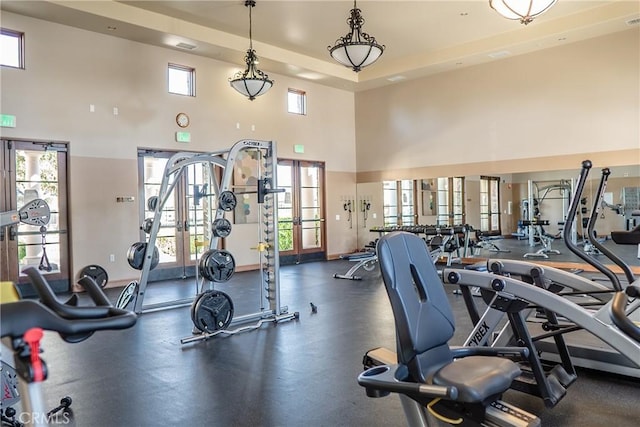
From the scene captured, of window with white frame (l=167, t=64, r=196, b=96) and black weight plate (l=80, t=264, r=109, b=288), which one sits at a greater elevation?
window with white frame (l=167, t=64, r=196, b=96)

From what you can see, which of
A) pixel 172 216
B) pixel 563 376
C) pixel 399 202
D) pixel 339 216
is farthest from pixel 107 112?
pixel 563 376

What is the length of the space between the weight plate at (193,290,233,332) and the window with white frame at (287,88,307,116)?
21.8 feet

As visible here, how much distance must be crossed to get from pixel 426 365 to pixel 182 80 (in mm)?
8063

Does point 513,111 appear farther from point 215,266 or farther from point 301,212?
point 215,266

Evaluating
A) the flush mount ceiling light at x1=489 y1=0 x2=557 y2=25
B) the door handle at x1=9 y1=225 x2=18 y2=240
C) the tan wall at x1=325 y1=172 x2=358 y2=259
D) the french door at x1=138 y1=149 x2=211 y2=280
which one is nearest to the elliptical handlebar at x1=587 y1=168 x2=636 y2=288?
the flush mount ceiling light at x1=489 y1=0 x2=557 y2=25

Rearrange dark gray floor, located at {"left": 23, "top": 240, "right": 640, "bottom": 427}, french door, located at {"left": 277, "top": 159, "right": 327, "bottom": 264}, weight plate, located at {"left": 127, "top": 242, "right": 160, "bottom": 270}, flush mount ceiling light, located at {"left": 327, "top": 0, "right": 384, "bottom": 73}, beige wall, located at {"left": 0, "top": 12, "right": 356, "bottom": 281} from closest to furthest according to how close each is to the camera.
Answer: dark gray floor, located at {"left": 23, "top": 240, "right": 640, "bottom": 427} → weight plate, located at {"left": 127, "top": 242, "right": 160, "bottom": 270} → flush mount ceiling light, located at {"left": 327, "top": 0, "right": 384, "bottom": 73} → beige wall, located at {"left": 0, "top": 12, "right": 356, "bottom": 281} → french door, located at {"left": 277, "top": 159, "right": 327, "bottom": 264}

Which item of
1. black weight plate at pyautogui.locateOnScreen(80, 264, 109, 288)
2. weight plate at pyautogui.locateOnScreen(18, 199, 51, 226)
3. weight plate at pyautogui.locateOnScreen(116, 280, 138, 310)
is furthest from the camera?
black weight plate at pyautogui.locateOnScreen(80, 264, 109, 288)

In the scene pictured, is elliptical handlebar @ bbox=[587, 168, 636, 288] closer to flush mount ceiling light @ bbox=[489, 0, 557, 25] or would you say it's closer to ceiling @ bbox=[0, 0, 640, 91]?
flush mount ceiling light @ bbox=[489, 0, 557, 25]

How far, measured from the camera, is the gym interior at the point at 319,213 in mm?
2516

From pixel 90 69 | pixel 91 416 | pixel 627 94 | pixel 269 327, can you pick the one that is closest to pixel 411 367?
pixel 91 416

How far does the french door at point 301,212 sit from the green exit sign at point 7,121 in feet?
16.5

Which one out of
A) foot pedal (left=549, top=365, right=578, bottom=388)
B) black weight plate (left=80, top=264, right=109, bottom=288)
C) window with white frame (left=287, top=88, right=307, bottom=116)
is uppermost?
window with white frame (left=287, top=88, right=307, bottom=116)

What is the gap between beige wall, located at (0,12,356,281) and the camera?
6938mm

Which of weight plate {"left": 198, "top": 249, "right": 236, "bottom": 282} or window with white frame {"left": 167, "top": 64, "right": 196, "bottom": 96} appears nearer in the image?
weight plate {"left": 198, "top": 249, "right": 236, "bottom": 282}
